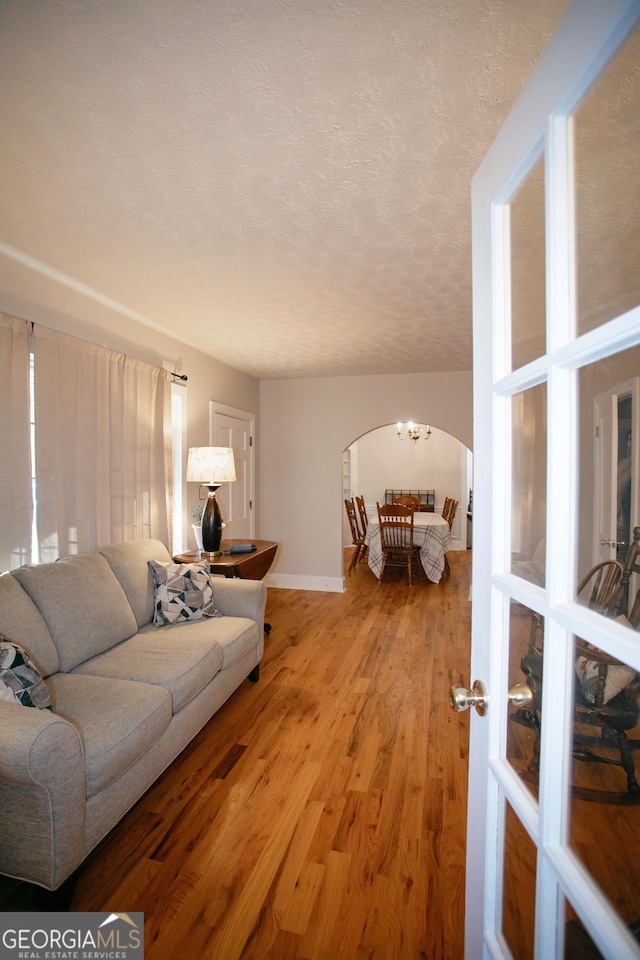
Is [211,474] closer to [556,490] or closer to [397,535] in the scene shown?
[556,490]

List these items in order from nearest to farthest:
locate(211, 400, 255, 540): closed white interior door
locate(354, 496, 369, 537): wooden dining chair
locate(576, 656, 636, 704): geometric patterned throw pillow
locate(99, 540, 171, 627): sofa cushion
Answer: locate(576, 656, 636, 704): geometric patterned throw pillow
locate(99, 540, 171, 627): sofa cushion
locate(211, 400, 255, 540): closed white interior door
locate(354, 496, 369, 537): wooden dining chair

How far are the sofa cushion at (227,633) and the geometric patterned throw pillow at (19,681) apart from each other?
0.82 m

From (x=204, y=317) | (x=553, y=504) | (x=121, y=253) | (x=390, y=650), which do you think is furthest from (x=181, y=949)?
(x=204, y=317)

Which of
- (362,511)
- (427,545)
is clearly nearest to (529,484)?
(427,545)

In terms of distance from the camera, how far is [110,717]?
5.38 ft

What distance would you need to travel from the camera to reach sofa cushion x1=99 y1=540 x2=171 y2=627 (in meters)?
2.62

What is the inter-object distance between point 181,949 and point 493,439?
1679mm

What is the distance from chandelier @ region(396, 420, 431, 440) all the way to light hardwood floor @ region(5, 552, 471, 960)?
5688 millimetres

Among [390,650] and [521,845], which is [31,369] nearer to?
[521,845]

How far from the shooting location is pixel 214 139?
146cm

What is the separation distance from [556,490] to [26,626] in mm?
2161

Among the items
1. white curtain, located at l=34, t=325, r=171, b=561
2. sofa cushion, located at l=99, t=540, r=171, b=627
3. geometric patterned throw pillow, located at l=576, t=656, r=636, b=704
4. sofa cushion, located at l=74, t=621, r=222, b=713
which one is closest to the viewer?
geometric patterned throw pillow, located at l=576, t=656, r=636, b=704

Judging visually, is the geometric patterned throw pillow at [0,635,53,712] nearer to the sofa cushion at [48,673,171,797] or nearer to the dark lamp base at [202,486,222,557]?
the sofa cushion at [48,673,171,797]

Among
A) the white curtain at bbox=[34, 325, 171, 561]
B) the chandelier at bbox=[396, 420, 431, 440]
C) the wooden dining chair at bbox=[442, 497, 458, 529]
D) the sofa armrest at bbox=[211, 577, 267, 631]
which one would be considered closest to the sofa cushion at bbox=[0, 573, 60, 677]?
the white curtain at bbox=[34, 325, 171, 561]
